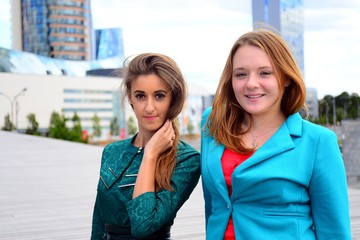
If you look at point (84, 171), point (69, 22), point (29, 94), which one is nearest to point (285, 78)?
point (84, 171)

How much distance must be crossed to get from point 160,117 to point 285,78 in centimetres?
35

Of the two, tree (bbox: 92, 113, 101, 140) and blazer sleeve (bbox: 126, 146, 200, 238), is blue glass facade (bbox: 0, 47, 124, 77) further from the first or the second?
blazer sleeve (bbox: 126, 146, 200, 238)

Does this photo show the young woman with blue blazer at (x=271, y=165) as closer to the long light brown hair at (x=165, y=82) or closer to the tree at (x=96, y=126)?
the long light brown hair at (x=165, y=82)

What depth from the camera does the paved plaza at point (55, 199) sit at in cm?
474

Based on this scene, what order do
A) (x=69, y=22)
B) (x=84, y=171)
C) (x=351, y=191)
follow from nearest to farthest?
1. (x=351, y=191)
2. (x=84, y=171)
3. (x=69, y=22)

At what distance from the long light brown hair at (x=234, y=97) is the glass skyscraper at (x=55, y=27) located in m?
95.1

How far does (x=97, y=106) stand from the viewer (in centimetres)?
7325

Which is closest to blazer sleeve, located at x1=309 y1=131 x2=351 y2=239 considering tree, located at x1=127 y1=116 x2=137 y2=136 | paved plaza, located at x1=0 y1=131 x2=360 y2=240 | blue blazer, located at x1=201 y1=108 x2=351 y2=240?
blue blazer, located at x1=201 y1=108 x2=351 y2=240

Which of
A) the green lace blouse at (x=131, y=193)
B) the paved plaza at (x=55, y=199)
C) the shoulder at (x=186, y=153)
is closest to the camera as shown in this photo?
the green lace blouse at (x=131, y=193)

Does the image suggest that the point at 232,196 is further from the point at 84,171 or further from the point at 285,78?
the point at 84,171

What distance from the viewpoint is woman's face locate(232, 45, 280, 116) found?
136 centimetres

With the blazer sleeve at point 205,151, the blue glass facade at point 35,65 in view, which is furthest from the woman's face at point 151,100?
the blue glass facade at point 35,65

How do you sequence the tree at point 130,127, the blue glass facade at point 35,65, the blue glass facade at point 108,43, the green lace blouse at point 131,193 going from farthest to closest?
the blue glass facade at point 108,43, the blue glass facade at point 35,65, the tree at point 130,127, the green lace blouse at point 131,193

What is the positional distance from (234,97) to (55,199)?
5443 millimetres
